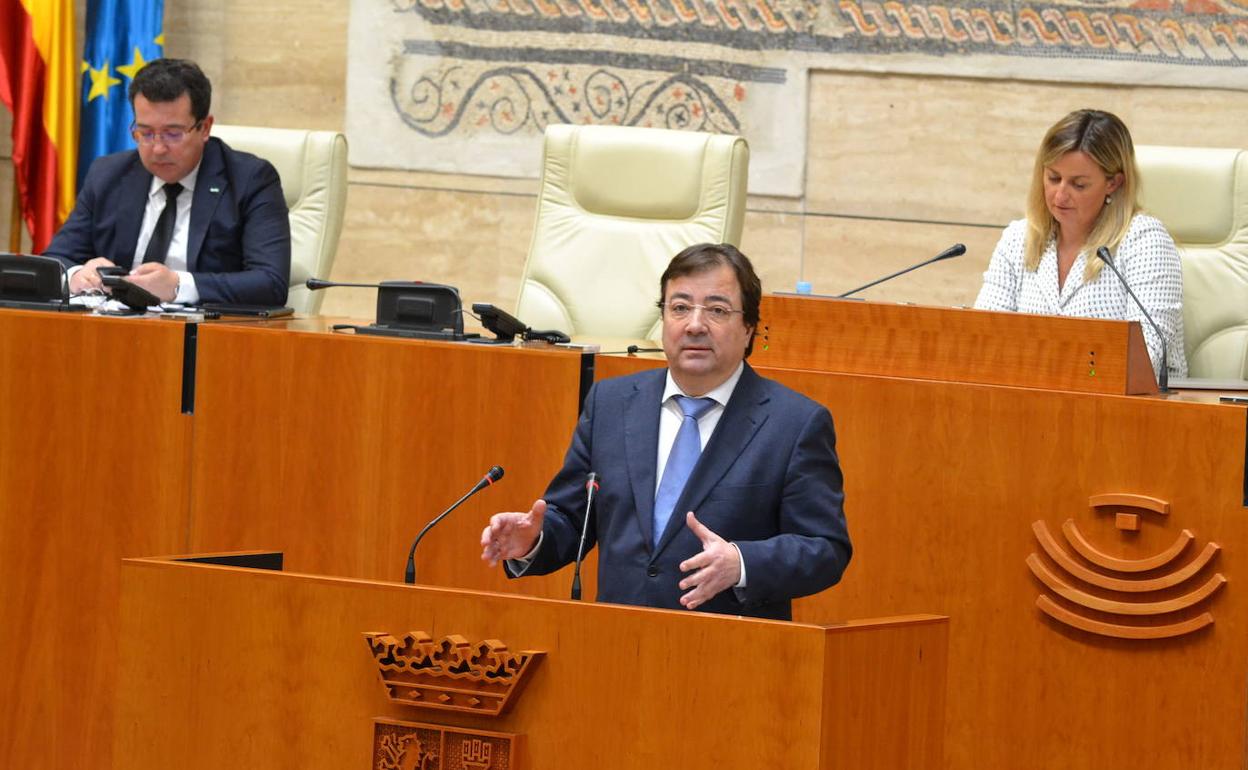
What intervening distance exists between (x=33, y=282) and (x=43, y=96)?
2.72 metres

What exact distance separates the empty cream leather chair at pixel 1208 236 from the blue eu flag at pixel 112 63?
144 inches

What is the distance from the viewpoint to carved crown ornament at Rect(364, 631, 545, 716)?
92.3 inches

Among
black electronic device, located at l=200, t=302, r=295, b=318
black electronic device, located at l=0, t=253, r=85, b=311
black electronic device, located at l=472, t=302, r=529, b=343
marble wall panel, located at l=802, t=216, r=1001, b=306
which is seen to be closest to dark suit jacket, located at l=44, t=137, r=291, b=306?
black electronic device, located at l=200, t=302, r=295, b=318

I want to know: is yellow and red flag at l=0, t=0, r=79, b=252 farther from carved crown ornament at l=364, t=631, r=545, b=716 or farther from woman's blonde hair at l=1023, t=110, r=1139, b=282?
carved crown ornament at l=364, t=631, r=545, b=716

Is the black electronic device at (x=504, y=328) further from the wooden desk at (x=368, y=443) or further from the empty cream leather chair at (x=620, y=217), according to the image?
the empty cream leather chair at (x=620, y=217)

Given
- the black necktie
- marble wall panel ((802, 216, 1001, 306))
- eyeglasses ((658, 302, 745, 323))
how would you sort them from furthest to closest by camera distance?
marble wall panel ((802, 216, 1001, 306)) < the black necktie < eyeglasses ((658, 302, 745, 323))

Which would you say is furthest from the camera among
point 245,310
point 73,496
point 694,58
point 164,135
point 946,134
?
point 694,58

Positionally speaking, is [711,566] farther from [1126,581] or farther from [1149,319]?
[1149,319]

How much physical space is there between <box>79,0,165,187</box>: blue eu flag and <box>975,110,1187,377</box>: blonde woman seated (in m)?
3.65

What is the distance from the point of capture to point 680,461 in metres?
2.89

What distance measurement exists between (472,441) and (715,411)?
84cm

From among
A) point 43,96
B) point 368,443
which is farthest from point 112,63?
point 368,443

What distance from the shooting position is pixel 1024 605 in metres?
3.27

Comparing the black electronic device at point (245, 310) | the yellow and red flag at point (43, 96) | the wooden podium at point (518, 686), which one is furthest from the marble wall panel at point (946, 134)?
the wooden podium at point (518, 686)
